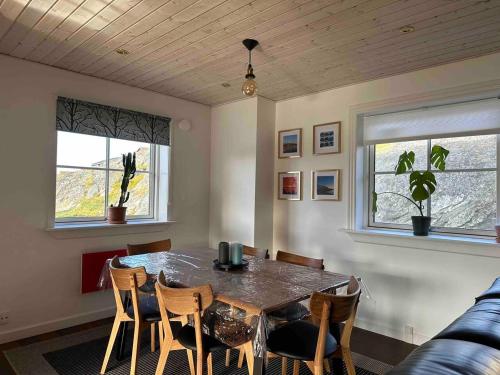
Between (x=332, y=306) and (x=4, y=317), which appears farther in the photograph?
(x=4, y=317)

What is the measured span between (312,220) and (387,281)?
3.08 ft

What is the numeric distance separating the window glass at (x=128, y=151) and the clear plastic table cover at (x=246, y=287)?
140 centimetres

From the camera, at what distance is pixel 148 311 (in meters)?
2.28

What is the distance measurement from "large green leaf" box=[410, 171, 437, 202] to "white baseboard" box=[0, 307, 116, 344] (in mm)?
3096

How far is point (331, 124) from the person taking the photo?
343cm

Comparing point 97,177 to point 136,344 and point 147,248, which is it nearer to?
point 147,248

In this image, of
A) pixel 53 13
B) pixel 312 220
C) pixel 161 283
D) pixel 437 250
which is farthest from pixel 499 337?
pixel 53 13

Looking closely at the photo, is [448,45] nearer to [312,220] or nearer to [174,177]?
[312,220]

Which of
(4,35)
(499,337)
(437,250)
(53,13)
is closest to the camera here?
(499,337)

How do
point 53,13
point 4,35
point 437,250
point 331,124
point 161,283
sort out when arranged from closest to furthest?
point 161,283
point 53,13
point 4,35
point 437,250
point 331,124

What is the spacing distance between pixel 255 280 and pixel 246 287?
16cm

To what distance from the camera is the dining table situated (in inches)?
61.6

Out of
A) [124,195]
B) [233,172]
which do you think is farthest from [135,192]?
[233,172]

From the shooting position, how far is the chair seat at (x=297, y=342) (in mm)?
1701
